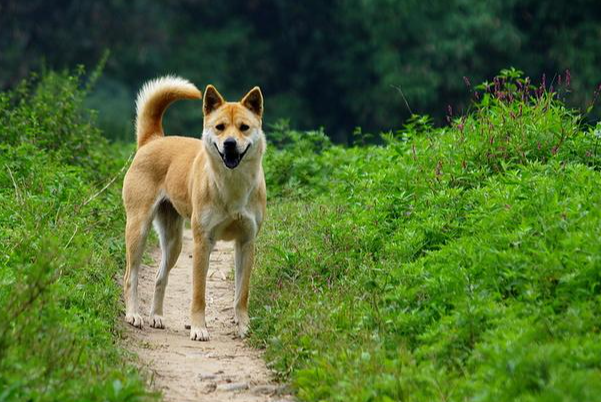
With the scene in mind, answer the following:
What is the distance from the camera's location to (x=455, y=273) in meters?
6.06

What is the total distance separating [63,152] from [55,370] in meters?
7.00

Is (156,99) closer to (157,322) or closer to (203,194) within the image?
(203,194)

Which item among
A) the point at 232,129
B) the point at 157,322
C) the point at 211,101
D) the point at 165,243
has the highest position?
the point at 211,101

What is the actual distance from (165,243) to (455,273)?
9.91 feet

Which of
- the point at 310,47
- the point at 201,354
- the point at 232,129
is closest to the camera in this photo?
the point at 201,354

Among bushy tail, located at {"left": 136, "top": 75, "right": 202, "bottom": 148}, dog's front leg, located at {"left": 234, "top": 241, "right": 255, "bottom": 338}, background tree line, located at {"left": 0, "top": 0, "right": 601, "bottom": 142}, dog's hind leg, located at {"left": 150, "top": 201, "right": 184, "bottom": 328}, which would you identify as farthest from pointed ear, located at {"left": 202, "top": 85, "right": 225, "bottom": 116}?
background tree line, located at {"left": 0, "top": 0, "right": 601, "bottom": 142}

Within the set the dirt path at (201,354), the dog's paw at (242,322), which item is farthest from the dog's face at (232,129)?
the dirt path at (201,354)

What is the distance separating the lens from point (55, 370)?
507 centimetres

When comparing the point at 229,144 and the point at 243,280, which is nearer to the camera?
the point at 229,144

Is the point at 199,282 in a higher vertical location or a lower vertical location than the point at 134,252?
lower

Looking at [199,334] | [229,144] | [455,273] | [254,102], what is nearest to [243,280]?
[199,334]

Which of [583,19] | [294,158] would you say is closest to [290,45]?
[583,19]

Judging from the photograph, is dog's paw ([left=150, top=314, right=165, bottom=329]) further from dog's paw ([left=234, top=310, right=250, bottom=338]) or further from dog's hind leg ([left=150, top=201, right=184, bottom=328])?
dog's paw ([left=234, top=310, right=250, bottom=338])

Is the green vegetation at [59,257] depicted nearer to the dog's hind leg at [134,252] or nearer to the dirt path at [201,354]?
the dog's hind leg at [134,252]
